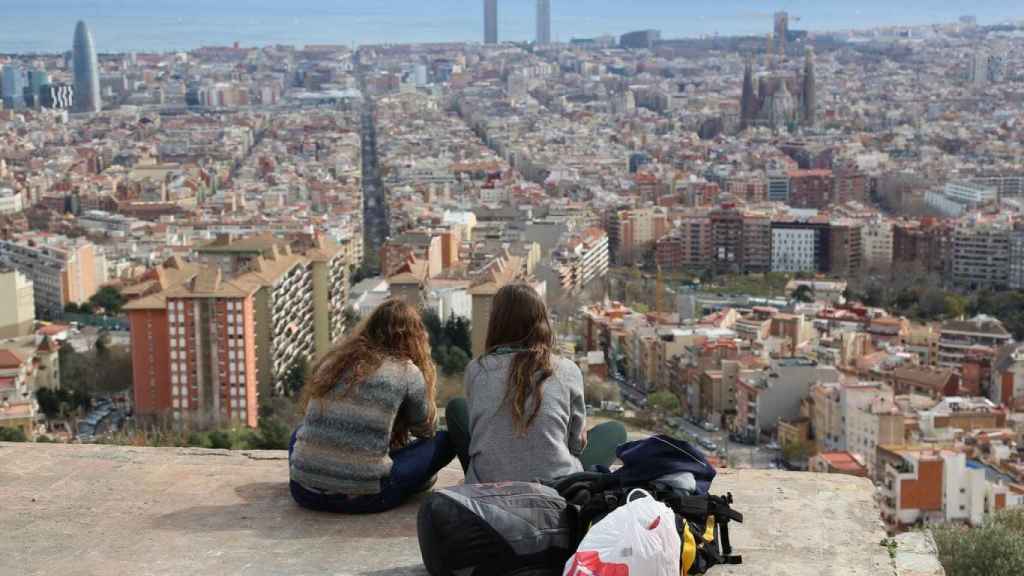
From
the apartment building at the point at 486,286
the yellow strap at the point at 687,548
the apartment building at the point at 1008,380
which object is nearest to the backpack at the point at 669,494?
the yellow strap at the point at 687,548

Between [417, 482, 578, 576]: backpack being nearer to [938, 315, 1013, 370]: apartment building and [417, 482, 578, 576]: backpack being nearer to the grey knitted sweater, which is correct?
the grey knitted sweater

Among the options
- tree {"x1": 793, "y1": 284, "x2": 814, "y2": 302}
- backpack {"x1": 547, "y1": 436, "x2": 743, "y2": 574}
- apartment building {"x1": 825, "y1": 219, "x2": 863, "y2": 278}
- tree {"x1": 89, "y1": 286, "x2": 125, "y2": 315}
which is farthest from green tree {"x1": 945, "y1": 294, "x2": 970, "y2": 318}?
backpack {"x1": 547, "y1": 436, "x2": 743, "y2": 574}

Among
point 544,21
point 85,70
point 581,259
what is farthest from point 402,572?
point 544,21

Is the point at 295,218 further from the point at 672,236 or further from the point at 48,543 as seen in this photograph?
the point at 48,543

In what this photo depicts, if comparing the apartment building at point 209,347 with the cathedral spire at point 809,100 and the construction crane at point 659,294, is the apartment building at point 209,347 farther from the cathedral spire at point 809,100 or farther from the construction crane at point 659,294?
the cathedral spire at point 809,100

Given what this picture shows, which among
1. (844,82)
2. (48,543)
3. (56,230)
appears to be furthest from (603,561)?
(844,82)
